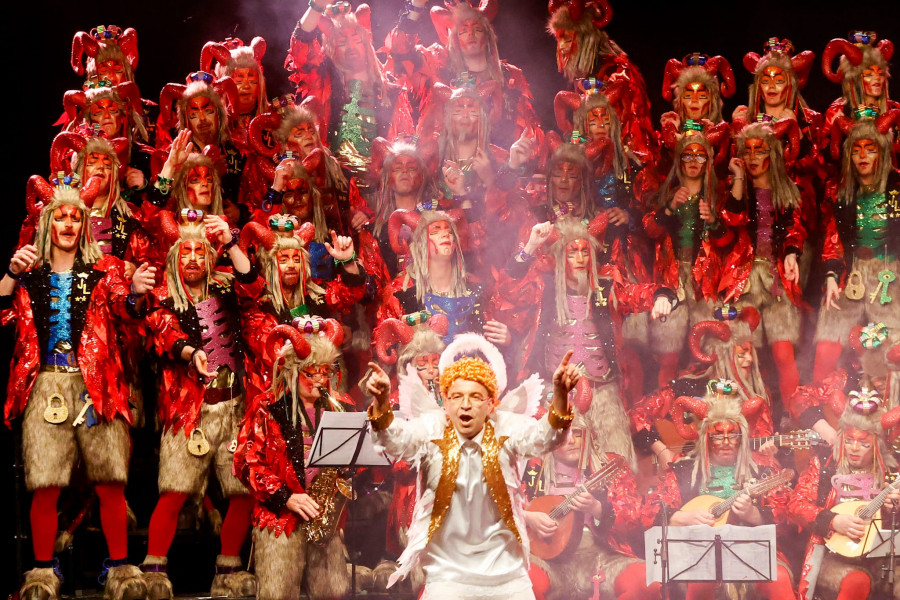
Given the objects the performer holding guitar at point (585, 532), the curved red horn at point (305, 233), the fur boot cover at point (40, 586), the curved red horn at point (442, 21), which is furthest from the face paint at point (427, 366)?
the fur boot cover at point (40, 586)

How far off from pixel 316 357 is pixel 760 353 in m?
2.25

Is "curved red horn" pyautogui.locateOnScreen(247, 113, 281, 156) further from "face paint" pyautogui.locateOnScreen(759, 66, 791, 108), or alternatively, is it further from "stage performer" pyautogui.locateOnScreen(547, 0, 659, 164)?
"face paint" pyautogui.locateOnScreen(759, 66, 791, 108)

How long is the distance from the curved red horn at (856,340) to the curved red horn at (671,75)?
152 cm

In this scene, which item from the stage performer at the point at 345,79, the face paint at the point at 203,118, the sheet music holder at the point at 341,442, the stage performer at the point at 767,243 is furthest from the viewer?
the stage performer at the point at 345,79

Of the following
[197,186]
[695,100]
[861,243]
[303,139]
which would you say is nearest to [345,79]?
[303,139]

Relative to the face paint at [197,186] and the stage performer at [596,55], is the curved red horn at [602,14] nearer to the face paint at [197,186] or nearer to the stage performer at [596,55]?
the stage performer at [596,55]

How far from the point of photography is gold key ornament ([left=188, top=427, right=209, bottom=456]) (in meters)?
5.95

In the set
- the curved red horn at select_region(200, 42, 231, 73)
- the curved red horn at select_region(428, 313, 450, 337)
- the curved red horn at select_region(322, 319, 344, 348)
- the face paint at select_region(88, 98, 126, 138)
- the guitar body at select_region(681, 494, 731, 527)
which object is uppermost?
the curved red horn at select_region(200, 42, 231, 73)

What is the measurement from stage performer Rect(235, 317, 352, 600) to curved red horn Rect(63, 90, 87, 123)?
5.05ft

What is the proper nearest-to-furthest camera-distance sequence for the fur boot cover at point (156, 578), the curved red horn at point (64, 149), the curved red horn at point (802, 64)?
the fur boot cover at point (156, 578) < the curved red horn at point (64, 149) < the curved red horn at point (802, 64)

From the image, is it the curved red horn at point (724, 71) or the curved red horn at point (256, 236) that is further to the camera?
the curved red horn at point (724, 71)

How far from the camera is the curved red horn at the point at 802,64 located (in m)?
6.69

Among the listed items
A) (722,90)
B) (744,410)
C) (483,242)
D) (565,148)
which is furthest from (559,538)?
(722,90)

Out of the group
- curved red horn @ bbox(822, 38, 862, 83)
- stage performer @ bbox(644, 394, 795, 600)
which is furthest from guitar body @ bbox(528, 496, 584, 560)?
curved red horn @ bbox(822, 38, 862, 83)
